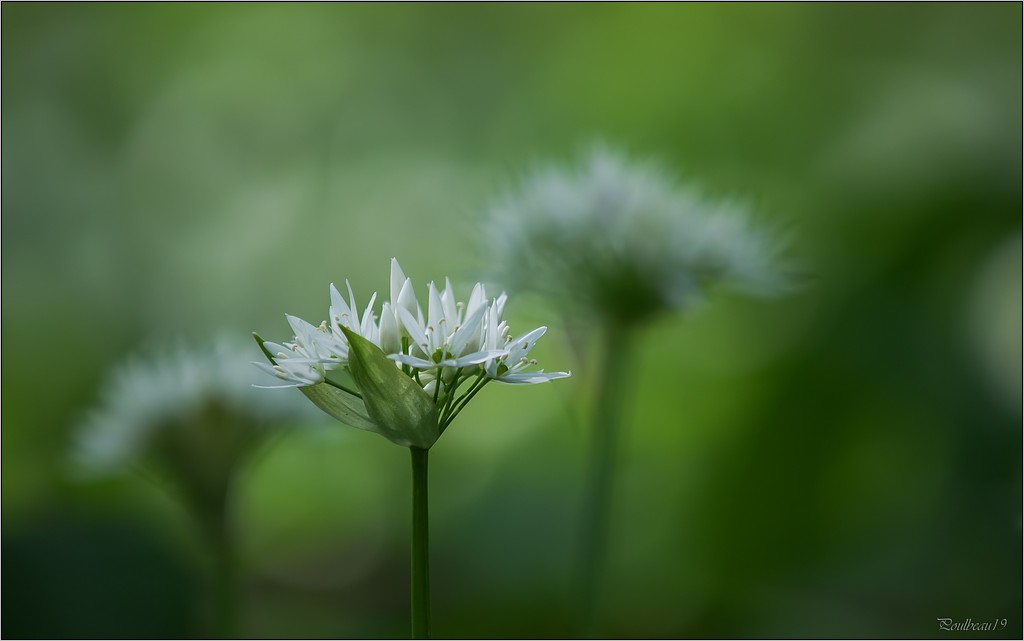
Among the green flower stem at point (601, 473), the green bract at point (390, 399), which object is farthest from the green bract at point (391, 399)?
the green flower stem at point (601, 473)

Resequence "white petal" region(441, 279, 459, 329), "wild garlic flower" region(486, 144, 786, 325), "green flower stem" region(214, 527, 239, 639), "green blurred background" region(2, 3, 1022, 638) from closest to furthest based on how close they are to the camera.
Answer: "white petal" region(441, 279, 459, 329) → "green flower stem" region(214, 527, 239, 639) → "wild garlic flower" region(486, 144, 786, 325) → "green blurred background" region(2, 3, 1022, 638)

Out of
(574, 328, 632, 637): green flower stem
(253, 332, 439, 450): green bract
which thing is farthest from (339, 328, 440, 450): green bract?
(574, 328, 632, 637): green flower stem

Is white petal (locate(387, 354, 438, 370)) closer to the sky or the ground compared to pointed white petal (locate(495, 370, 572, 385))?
closer to the sky

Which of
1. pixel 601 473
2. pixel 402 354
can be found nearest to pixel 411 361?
pixel 402 354

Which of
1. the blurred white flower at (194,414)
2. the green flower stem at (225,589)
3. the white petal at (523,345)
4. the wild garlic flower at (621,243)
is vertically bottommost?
the green flower stem at (225,589)

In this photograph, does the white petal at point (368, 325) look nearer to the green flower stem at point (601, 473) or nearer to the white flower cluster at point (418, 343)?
the white flower cluster at point (418, 343)

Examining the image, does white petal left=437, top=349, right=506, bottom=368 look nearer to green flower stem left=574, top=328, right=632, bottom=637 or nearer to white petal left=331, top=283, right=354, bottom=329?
white petal left=331, top=283, right=354, bottom=329

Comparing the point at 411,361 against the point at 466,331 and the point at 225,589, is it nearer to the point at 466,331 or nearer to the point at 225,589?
the point at 466,331
